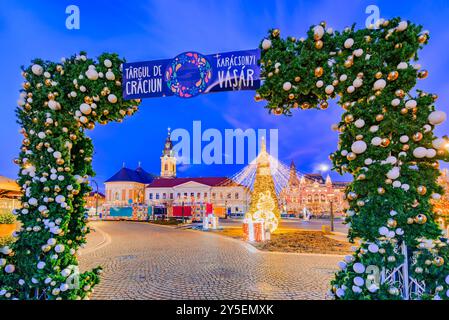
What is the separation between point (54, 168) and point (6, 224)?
7.54m

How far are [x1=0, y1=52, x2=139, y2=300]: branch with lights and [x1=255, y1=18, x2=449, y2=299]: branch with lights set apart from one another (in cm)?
323

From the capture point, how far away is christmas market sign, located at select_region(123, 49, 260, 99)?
431cm

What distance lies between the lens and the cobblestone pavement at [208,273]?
5449 mm

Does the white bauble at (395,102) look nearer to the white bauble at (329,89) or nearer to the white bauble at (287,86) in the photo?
the white bauble at (329,89)

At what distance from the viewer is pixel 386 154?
3.46m

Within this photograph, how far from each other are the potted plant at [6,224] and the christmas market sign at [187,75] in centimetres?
760

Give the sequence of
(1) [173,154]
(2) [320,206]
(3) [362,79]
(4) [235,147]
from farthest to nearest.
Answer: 1. (1) [173,154]
2. (2) [320,206]
3. (4) [235,147]
4. (3) [362,79]

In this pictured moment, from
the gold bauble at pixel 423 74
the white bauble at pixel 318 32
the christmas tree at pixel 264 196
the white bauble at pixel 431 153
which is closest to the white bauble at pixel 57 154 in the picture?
the white bauble at pixel 318 32

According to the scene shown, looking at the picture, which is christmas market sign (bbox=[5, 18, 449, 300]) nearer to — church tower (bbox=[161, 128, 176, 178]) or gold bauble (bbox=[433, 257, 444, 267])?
gold bauble (bbox=[433, 257, 444, 267])

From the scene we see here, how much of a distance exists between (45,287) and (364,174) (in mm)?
4728

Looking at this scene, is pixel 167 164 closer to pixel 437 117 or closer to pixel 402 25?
pixel 402 25

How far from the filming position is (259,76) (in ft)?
13.8

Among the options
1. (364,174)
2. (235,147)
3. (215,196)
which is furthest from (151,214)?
(364,174)
